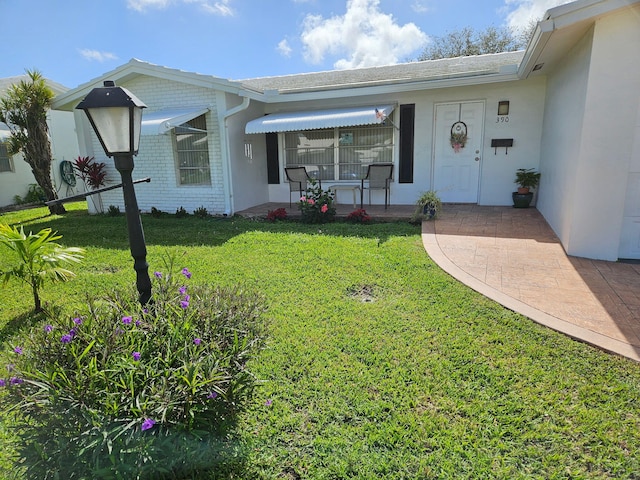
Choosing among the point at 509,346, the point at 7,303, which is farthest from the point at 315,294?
the point at 7,303

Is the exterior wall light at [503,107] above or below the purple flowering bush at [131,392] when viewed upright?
above

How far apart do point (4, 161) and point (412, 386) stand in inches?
700

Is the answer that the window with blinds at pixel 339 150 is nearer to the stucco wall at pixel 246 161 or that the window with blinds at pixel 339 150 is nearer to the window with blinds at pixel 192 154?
the stucco wall at pixel 246 161

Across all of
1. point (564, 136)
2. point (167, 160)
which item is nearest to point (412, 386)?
point (564, 136)

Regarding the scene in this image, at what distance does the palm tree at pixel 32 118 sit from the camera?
11.4 m

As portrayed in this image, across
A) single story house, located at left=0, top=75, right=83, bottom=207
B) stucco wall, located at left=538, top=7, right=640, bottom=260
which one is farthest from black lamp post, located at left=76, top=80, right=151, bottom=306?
single story house, located at left=0, top=75, right=83, bottom=207

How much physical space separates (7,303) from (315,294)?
411 cm

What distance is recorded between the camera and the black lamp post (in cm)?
288

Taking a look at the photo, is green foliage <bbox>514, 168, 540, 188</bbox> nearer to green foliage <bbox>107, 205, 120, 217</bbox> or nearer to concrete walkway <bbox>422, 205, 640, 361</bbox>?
concrete walkway <bbox>422, 205, 640, 361</bbox>

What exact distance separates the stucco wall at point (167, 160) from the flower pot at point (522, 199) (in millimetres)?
7817

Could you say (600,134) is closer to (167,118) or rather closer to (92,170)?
(167,118)

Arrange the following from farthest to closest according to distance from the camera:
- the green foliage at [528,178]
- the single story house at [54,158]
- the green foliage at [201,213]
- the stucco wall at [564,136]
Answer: the single story house at [54,158] → the green foliage at [201,213] → the green foliage at [528,178] → the stucco wall at [564,136]

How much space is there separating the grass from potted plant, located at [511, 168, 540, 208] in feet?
19.0

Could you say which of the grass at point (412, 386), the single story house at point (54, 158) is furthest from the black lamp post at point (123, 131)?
the single story house at point (54, 158)
